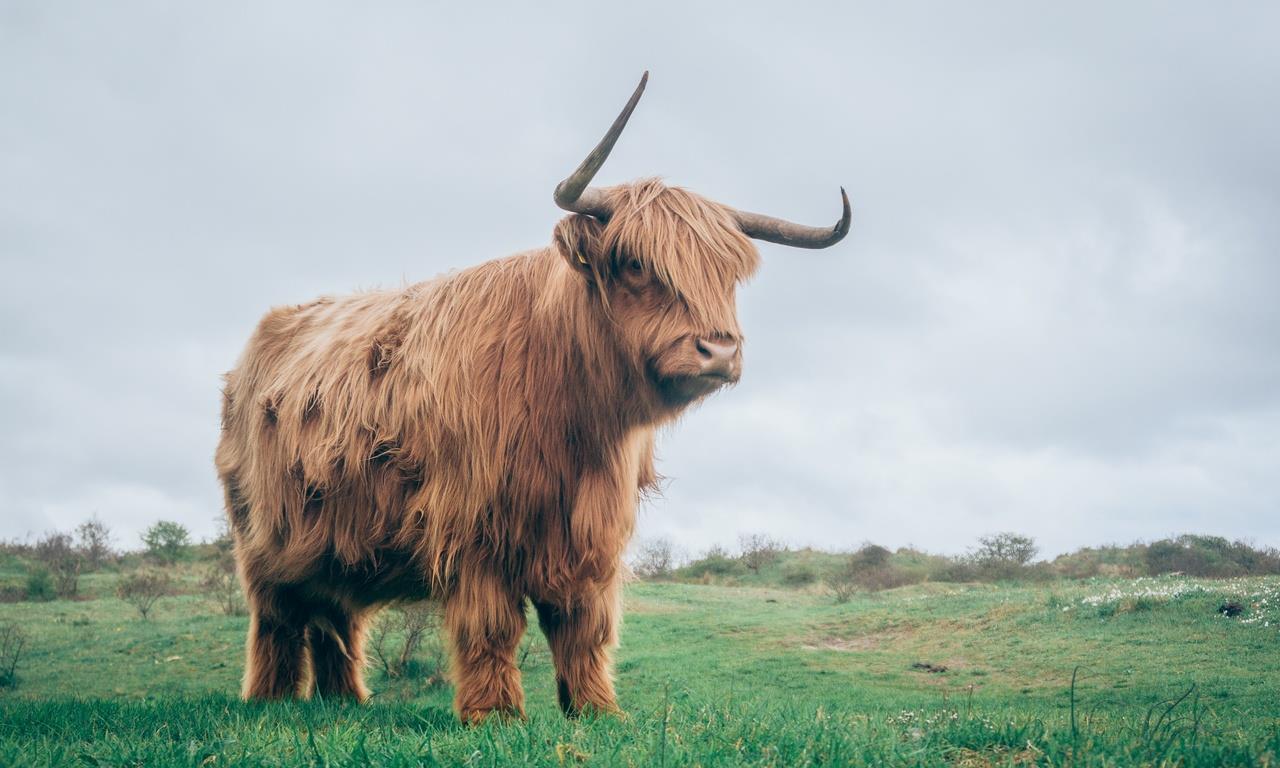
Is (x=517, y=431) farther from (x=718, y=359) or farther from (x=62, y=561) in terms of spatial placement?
(x=62, y=561)

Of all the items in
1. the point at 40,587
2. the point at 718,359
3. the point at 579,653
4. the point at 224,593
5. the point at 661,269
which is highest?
the point at 661,269

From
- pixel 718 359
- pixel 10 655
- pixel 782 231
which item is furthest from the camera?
pixel 10 655

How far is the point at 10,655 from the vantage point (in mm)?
14305

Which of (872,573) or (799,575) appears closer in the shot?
(872,573)

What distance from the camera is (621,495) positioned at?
13.9 ft

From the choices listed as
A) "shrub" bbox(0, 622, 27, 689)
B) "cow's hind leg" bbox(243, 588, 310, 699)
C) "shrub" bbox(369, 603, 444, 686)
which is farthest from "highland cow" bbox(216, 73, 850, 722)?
"shrub" bbox(0, 622, 27, 689)

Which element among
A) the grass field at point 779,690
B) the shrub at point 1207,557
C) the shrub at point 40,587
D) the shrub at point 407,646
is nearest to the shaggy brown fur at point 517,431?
the grass field at point 779,690

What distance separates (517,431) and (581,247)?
0.92 metres

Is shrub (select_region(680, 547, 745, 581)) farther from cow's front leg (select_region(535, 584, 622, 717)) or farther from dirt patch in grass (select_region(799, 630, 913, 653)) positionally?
cow's front leg (select_region(535, 584, 622, 717))

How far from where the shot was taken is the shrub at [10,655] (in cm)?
1334

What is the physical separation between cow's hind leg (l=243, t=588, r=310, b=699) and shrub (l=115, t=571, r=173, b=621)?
15.6 m

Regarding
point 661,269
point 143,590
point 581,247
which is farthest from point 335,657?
point 143,590

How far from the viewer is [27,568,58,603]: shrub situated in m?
24.4

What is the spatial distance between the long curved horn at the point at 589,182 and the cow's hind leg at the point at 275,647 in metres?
3.33
